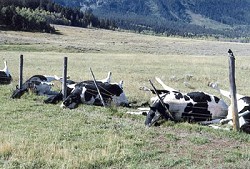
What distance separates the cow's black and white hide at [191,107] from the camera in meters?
15.2

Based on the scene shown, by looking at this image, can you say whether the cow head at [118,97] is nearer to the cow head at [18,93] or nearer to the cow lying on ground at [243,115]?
the cow head at [18,93]

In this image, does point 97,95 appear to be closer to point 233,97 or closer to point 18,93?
point 18,93

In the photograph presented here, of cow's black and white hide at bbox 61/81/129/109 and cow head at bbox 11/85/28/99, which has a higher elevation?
cow's black and white hide at bbox 61/81/129/109

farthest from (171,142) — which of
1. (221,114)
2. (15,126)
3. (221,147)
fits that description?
(15,126)

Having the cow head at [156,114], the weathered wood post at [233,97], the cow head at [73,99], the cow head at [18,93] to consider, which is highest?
the weathered wood post at [233,97]

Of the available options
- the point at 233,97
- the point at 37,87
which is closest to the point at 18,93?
the point at 37,87

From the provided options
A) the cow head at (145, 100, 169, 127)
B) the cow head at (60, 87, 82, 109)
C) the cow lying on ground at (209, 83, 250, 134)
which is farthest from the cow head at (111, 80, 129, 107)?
the cow lying on ground at (209, 83, 250, 134)

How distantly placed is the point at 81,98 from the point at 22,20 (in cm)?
11593

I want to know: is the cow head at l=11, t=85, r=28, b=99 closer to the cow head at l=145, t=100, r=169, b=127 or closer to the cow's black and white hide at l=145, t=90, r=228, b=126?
→ the cow's black and white hide at l=145, t=90, r=228, b=126

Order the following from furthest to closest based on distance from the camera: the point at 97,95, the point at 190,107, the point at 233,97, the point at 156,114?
the point at 97,95 → the point at 190,107 → the point at 156,114 → the point at 233,97

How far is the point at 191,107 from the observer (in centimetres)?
1533

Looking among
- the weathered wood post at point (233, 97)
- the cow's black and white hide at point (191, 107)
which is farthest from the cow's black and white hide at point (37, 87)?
the weathered wood post at point (233, 97)

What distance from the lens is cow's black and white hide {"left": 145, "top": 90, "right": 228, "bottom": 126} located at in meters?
15.2

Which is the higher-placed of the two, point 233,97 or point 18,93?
point 233,97
